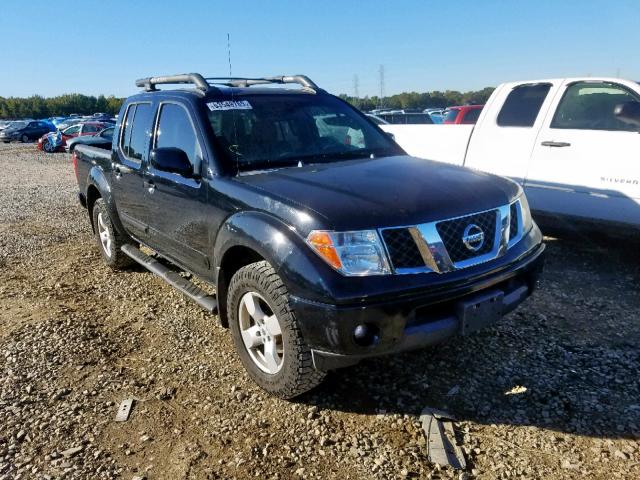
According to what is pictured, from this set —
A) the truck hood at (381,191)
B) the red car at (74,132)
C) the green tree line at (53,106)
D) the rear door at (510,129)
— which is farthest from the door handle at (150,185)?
the green tree line at (53,106)

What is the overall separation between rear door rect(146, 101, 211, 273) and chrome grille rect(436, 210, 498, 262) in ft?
5.22

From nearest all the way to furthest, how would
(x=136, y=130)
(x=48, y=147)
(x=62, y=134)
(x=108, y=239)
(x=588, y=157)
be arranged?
1. (x=136, y=130)
2. (x=588, y=157)
3. (x=108, y=239)
4. (x=62, y=134)
5. (x=48, y=147)

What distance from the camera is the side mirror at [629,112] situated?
4.59 m

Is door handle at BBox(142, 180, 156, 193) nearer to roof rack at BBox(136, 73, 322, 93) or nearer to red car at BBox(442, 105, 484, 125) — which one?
roof rack at BBox(136, 73, 322, 93)

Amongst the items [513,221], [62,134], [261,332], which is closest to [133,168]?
[261,332]

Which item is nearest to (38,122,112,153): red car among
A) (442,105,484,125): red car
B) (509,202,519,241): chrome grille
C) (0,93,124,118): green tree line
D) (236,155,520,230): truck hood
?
(442,105,484,125): red car

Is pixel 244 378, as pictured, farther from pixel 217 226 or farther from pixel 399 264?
pixel 399 264

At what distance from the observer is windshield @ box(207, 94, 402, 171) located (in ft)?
11.3

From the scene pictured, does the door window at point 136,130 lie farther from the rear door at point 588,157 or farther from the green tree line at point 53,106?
the green tree line at point 53,106

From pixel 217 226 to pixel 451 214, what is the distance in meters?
1.46

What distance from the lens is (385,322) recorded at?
95.4 inches

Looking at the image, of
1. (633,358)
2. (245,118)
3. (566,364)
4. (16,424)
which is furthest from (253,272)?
(633,358)

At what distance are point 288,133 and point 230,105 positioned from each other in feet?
1.51

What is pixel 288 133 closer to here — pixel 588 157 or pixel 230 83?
pixel 230 83
